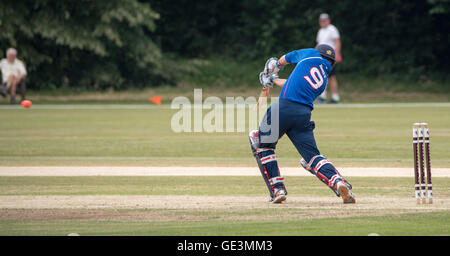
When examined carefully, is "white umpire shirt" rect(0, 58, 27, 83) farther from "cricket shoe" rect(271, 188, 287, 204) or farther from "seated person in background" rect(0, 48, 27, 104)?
"cricket shoe" rect(271, 188, 287, 204)

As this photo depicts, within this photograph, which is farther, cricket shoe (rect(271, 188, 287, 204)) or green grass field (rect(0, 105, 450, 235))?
cricket shoe (rect(271, 188, 287, 204))

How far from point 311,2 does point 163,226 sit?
29.1 metres

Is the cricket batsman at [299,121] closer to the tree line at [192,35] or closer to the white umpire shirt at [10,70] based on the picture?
the white umpire shirt at [10,70]

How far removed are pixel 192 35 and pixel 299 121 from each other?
28.7 metres

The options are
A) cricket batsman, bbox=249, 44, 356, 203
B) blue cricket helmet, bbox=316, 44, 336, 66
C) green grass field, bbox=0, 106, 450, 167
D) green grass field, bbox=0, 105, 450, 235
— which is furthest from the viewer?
green grass field, bbox=0, 106, 450, 167

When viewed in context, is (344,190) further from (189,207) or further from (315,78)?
(189,207)

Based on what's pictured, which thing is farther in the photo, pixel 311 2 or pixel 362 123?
pixel 311 2

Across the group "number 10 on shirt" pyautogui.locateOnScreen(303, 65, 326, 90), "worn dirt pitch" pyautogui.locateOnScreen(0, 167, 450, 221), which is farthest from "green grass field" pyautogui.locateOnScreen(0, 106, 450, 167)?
"number 10 on shirt" pyautogui.locateOnScreen(303, 65, 326, 90)

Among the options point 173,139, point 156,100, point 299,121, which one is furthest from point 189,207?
point 156,100

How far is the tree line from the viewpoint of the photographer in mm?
30859

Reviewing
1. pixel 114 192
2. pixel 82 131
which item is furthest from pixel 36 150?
pixel 114 192

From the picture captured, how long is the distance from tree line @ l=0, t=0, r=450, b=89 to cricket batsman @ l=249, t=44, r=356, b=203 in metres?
21.5

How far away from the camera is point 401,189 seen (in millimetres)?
10656

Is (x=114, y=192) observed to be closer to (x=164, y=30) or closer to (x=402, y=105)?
(x=402, y=105)
